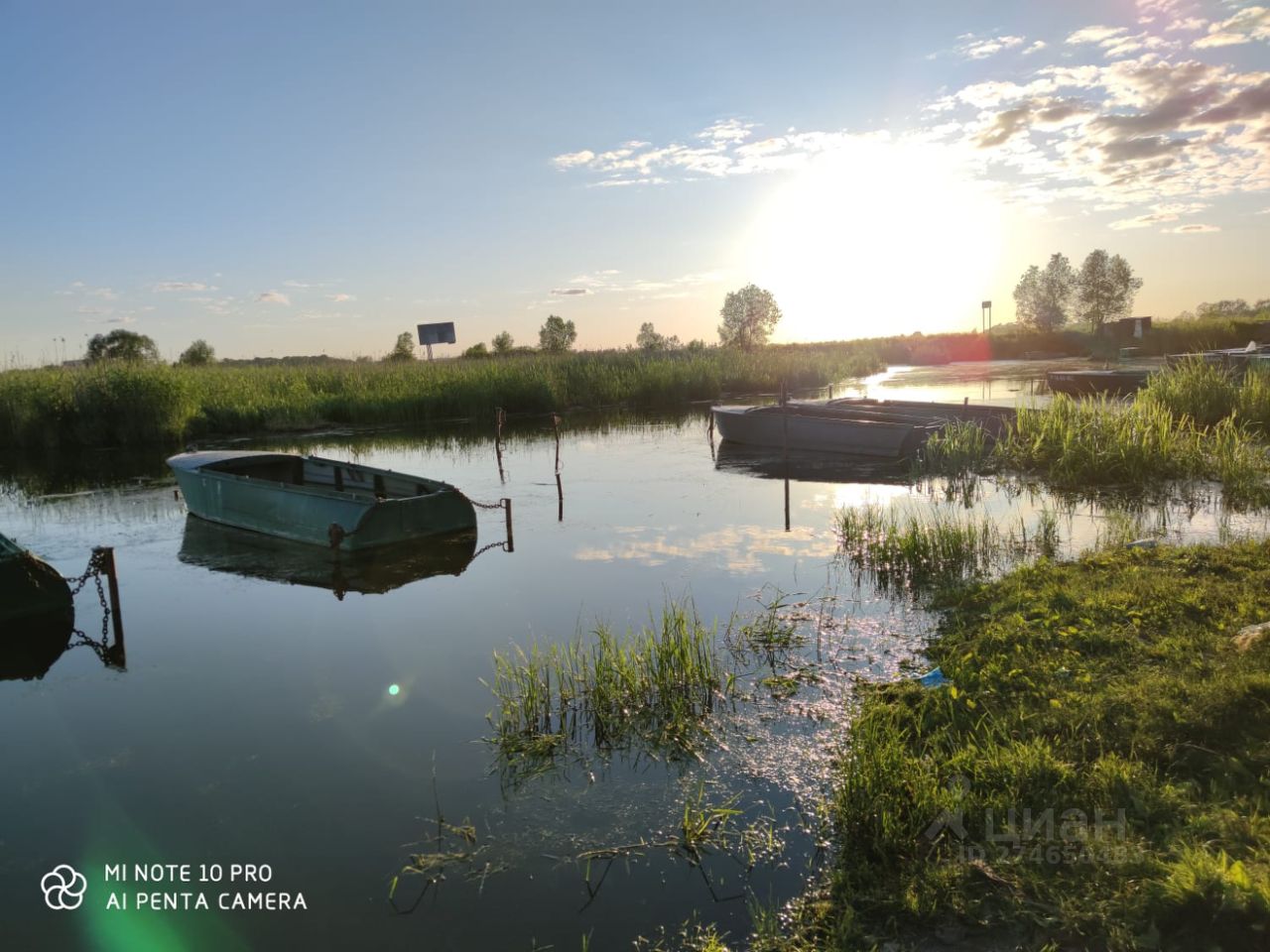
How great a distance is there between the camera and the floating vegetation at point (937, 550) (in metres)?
9.16

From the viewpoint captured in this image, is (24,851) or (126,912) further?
(24,851)

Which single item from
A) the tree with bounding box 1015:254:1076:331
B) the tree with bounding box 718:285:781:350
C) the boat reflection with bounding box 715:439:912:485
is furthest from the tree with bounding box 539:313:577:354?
the boat reflection with bounding box 715:439:912:485

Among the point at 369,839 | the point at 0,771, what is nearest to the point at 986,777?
the point at 369,839

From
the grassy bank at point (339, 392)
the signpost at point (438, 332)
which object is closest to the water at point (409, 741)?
the grassy bank at point (339, 392)

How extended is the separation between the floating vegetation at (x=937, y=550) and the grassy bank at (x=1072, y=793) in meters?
2.69

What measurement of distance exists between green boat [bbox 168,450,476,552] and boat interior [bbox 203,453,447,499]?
0.02 m

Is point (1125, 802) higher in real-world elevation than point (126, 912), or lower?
higher

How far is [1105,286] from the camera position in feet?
238

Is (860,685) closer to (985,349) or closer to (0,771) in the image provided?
(0,771)

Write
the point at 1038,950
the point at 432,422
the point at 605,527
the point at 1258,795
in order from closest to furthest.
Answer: the point at 1038,950, the point at 1258,795, the point at 605,527, the point at 432,422

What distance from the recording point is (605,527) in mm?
12883

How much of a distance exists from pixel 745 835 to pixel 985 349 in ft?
230

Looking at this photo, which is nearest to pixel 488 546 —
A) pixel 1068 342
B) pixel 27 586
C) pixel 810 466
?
pixel 27 586

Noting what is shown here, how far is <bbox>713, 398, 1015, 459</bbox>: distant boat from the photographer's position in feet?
60.5
